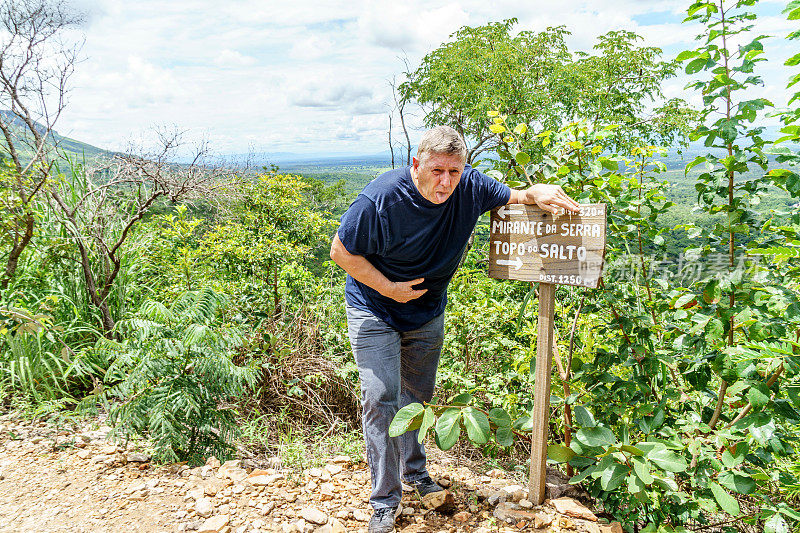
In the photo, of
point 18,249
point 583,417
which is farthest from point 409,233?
point 18,249

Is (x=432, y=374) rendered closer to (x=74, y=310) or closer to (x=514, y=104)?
(x=74, y=310)

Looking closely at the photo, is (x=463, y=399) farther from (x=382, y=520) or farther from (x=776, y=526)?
(x=776, y=526)

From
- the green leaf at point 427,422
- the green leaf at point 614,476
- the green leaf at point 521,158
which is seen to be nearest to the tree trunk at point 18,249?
the green leaf at point 427,422

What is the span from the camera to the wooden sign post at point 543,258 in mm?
2035

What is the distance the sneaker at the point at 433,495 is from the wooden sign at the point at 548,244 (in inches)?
44.9

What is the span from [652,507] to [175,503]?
224cm

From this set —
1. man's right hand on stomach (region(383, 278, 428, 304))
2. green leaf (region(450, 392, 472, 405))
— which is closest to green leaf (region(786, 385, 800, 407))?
green leaf (region(450, 392, 472, 405))

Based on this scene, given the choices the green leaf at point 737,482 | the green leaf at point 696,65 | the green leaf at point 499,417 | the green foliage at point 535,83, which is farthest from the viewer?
the green foliage at point 535,83

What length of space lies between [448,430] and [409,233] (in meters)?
0.85

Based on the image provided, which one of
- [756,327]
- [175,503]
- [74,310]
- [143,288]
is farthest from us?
[143,288]

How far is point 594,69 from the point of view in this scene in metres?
10.8

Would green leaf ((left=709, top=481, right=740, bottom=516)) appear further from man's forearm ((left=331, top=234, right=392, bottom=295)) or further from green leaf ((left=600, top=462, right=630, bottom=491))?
man's forearm ((left=331, top=234, right=392, bottom=295))

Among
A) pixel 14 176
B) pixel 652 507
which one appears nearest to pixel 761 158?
pixel 652 507

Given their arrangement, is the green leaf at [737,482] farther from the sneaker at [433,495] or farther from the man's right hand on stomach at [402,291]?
the man's right hand on stomach at [402,291]
